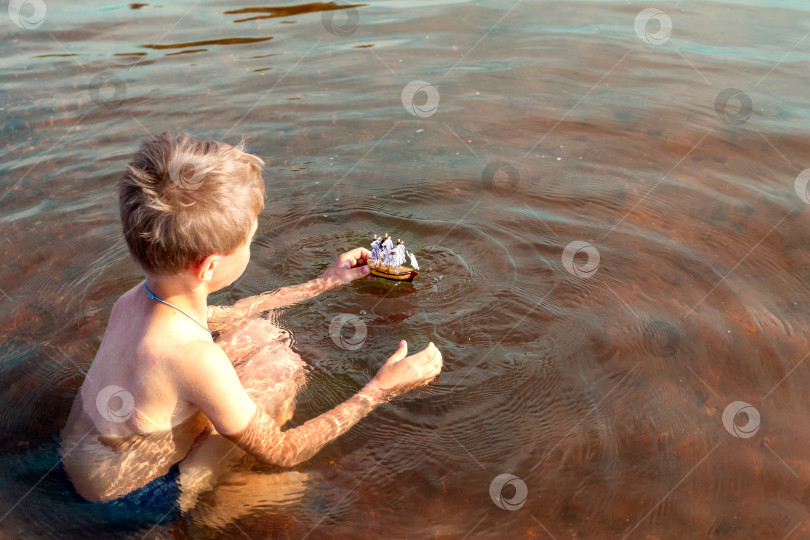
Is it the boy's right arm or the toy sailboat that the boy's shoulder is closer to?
the boy's right arm

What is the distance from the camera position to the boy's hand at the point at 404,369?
3559mm

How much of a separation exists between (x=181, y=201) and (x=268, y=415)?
46.7 inches

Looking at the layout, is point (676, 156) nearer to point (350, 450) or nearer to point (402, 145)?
point (402, 145)

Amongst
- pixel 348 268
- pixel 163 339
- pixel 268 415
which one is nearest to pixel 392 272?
pixel 348 268

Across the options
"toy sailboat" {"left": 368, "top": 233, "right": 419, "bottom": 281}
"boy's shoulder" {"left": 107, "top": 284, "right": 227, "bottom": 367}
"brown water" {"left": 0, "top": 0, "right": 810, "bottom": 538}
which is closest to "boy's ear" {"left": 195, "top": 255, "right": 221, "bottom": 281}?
"boy's shoulder" {"left": 107, "top": 284, "right": 227, "bottom": 367}

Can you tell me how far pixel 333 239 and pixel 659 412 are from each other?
2.70 metres

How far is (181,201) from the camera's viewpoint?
2674mm

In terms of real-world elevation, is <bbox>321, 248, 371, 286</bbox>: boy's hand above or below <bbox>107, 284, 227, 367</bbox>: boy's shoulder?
below

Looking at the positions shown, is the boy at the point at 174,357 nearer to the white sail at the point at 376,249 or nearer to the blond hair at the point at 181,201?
the blond hair at the point at 181,201

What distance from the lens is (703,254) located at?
484 centimetres

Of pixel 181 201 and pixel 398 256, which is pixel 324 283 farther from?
pixel 181 201

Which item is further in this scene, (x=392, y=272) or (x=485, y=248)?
(x=485, y=248)

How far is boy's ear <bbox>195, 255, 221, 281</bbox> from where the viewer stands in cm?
282

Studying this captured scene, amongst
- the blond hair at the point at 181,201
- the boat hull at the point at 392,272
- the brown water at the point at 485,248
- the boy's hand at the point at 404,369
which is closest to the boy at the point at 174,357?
the blond hair at the point at 181,201
